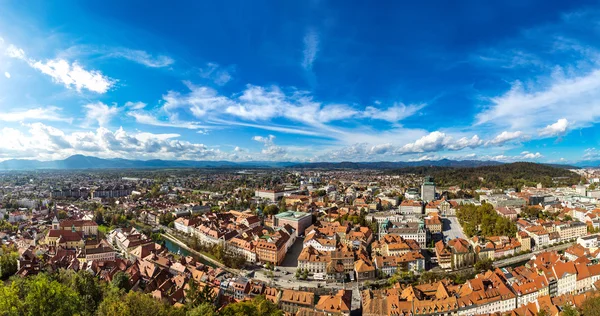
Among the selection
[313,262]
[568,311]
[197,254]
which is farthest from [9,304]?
[197,254]

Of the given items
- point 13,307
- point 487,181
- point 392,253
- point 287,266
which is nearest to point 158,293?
point 13,307

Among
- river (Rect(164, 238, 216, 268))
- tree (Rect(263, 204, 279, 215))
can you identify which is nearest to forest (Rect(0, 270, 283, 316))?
river (Rect(164, 238, 216, 268))

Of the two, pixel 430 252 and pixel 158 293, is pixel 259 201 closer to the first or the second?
pixel 430 252

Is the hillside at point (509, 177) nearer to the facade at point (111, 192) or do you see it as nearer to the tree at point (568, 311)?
the tree at point (568, 311)

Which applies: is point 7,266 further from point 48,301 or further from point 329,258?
point 329,258

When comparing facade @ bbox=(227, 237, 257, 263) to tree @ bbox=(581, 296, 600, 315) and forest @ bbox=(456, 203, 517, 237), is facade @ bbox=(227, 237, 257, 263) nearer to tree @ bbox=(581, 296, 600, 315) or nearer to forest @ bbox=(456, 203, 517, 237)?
tree @ bbox=(581, 296, 600, 315)

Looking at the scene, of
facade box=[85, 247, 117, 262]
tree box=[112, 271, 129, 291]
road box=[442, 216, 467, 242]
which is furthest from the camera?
road box=[442, 216, 467, 242]
